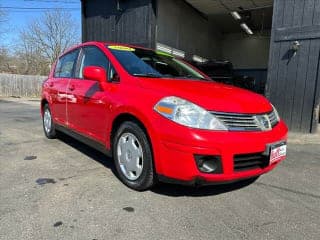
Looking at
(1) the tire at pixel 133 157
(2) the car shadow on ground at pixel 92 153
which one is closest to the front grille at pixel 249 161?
(1) the tire at pixel 133 157

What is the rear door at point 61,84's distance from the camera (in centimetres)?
523

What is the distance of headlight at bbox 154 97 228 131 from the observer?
3037mm

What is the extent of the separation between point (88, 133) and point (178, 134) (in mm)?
1869

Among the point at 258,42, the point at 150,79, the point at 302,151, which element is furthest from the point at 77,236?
the point at 258,42

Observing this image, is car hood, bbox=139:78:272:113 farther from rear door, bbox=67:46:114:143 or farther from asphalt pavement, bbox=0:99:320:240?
asphalt pavement, bbox=0:99:320:240

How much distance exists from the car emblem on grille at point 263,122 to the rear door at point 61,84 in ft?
9.83

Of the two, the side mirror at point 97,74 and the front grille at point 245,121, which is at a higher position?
the side mirror at point 97,74

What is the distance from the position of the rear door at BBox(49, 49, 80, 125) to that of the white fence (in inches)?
809

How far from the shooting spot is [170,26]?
479 inches

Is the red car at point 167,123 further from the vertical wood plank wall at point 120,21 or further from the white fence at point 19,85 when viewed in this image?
the white fence at point 19,85

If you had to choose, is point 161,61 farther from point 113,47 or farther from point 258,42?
point 258,42

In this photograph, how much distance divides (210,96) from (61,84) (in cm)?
290

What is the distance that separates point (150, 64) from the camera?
14.1 feet

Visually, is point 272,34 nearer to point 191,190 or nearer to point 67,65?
point 67,65
